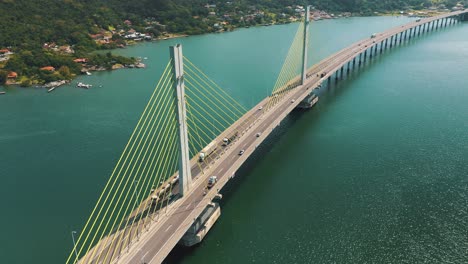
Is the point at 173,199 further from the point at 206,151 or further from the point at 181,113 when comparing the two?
the point at 206,151

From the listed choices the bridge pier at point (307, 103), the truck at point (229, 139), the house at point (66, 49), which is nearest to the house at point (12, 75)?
the house at point (66, 49)

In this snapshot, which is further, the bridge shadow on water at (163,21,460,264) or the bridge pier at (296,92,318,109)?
the bridge pier at (296,92,318,109)

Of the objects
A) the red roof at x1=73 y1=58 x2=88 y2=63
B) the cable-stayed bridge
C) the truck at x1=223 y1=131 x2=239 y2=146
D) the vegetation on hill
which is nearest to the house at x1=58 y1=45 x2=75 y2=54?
the vegetation on hill

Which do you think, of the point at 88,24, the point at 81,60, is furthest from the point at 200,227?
the point at 88,24

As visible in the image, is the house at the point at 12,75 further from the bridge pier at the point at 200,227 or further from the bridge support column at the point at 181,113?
the bridge pier at the point at 200,227

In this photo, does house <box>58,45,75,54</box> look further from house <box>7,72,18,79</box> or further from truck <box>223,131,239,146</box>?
truck <box>223,131,239,146</box>
